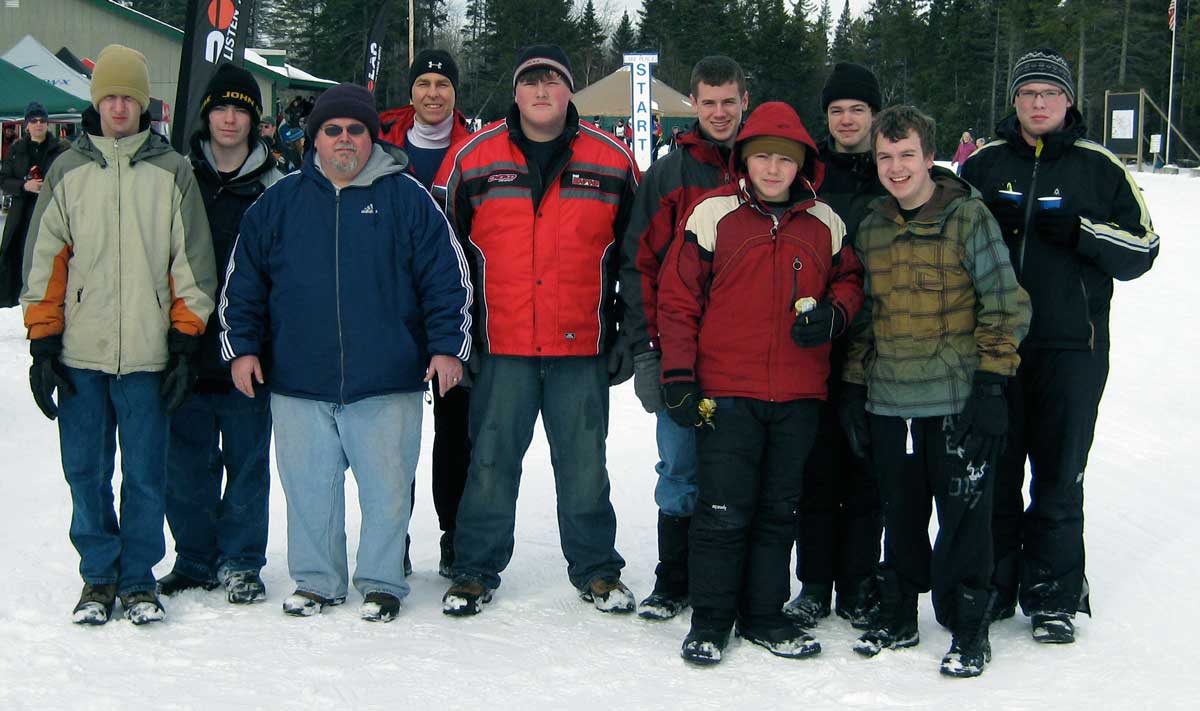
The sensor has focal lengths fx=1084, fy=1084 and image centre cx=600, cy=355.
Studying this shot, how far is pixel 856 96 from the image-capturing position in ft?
12.5

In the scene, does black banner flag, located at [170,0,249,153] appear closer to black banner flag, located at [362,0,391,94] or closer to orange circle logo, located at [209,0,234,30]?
orange circle logo, located at [209,0,234,30]

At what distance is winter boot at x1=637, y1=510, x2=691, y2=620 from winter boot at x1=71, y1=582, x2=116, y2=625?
1823 millimetres

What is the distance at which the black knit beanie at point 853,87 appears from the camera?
3.80 m

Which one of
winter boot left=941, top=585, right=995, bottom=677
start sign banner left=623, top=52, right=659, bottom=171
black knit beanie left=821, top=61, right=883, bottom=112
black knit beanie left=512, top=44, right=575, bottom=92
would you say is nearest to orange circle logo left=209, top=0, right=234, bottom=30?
black knit beanie left=512, top=44, right=575, bottom=92

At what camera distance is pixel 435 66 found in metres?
4.61

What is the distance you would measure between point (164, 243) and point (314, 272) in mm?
533

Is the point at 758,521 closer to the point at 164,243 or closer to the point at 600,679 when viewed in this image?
the point at 600,679

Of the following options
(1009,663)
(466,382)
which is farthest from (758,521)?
(466,382)

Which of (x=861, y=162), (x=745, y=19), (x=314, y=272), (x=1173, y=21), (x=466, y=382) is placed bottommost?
(x=466, y=382)

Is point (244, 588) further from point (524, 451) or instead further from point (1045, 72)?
point (1045, 72)

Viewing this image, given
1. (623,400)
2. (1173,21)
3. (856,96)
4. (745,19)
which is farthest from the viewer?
(745,19)

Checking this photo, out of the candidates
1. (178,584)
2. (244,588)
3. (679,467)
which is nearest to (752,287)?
(679,467)

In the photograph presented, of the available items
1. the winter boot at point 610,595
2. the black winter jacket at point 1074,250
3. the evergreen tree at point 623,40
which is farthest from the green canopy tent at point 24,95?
the evergreen tree at point 623,40

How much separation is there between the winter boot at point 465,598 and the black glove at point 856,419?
1434mm
